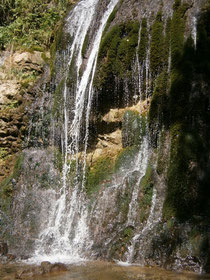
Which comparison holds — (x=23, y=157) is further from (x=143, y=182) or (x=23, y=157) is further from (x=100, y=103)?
(x=143, y=182)

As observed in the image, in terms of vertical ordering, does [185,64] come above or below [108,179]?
above

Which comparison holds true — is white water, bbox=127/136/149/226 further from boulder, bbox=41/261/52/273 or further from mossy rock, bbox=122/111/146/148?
boulder, bbox=41/261/52/273

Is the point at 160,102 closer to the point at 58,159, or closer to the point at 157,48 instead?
the point at 157,48

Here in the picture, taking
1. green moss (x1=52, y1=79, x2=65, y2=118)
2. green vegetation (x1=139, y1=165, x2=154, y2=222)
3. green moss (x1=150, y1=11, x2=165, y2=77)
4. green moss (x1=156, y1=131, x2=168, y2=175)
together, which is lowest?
green vegetation (x1=139, y1=165, x2=154, y2=222)

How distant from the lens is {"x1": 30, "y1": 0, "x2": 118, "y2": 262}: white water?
22.9ft

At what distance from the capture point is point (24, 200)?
8.62m

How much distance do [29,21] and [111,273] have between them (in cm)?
1087

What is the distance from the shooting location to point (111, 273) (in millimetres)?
5273

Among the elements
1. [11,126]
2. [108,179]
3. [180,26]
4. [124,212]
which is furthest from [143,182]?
[11,126]

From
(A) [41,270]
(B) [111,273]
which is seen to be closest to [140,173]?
(B) [111,273]

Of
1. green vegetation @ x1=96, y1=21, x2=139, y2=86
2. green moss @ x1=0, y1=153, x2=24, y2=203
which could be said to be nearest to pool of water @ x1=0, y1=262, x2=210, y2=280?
green moss @ x1=0, y1=153, x2=24, y2=203

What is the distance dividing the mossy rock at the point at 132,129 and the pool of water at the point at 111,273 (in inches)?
114

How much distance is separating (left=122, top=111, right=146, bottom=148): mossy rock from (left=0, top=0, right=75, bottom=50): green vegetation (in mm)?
5246

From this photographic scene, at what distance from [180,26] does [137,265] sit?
4.65 m
